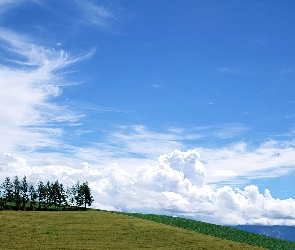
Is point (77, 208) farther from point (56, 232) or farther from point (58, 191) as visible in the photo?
point (56, 232)

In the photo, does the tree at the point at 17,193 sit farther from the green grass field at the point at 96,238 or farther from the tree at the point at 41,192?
the green grass field at the point at 96,238

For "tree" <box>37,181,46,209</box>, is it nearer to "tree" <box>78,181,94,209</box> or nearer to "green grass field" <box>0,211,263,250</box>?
"tree" <box>78,181,94,209</box>

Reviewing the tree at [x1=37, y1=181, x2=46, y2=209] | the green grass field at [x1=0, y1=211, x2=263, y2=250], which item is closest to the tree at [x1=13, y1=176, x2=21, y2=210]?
the tree at [x1=37, y1=181, x2=46, y2=209]

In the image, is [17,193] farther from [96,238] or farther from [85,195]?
[96,238]

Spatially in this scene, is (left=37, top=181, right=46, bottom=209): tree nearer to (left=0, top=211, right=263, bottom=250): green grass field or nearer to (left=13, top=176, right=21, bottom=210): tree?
(left=13, top=176, right=21, bottom=210): tree

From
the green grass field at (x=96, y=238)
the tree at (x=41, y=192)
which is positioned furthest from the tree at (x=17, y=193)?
the green grass field at (x=96, y=238)

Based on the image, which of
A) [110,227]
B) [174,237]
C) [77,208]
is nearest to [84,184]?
[77,208]

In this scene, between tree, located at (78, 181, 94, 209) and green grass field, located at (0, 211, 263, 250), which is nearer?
green grass field, located at (0, 211, 263, 250)

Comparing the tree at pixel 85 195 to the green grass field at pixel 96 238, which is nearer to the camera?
the green grass field at pixel 96 238

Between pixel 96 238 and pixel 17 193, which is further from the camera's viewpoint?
pixel 17 193

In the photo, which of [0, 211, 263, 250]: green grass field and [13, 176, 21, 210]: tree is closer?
[0, 211, 263, 250]: green grass field

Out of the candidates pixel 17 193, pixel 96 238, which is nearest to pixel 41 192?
pixel 17 193

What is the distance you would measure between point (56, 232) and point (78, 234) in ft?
12.8

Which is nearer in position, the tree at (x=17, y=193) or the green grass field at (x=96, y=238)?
the green grass field at (x=96, y=238)
